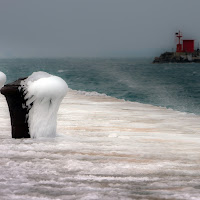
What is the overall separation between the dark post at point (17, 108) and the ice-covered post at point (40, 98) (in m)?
0.03

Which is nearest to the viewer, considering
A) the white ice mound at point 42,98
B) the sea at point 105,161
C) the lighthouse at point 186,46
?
the sea at point 105,161

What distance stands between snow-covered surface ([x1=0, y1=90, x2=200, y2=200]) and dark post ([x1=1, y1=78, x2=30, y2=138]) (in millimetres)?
156

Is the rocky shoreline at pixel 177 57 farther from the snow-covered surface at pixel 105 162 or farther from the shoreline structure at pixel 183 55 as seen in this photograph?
the snow-covered surface at pixel 105 162

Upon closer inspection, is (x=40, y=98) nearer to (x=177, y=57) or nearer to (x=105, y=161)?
(x=105, y=161)

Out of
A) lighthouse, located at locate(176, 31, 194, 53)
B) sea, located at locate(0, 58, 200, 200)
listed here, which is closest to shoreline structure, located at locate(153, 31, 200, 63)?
lighthouse, located at locate(176, 31, 194, 53)

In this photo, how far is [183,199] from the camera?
3.40 metres

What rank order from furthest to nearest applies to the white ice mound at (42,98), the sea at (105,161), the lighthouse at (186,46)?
the lighthouse at (186,46), the white ice mound at (42,98), the sea at (105,161)

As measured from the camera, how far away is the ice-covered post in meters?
5.51

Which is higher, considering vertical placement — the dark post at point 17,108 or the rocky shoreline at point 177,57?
the dark post at point 17,108

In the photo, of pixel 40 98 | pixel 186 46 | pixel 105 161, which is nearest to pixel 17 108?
pixel 40 98

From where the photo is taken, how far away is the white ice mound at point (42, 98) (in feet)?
18.1

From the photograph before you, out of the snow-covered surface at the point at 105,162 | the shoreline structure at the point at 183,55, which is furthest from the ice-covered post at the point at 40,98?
the shoreline structure at the point at 183,55

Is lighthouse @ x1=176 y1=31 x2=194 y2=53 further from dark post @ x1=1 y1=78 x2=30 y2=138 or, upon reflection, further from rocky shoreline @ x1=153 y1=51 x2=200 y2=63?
dark post @ x1=1 y1=78 x2=30 y2=138

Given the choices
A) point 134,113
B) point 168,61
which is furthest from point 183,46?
point 134,113
